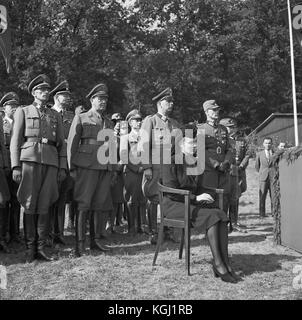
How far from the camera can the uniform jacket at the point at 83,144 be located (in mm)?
6262

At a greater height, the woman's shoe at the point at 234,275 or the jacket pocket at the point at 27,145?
the jacket pocket at the point at 27,145

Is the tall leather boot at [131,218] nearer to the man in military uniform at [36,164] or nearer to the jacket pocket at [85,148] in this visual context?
the jacket pocket at [85,148]

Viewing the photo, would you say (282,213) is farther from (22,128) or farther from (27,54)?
(27,54)

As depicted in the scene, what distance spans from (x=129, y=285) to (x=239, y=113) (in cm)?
3024

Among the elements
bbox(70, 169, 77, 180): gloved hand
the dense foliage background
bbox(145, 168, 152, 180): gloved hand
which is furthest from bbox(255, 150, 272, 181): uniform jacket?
the dense foliage background

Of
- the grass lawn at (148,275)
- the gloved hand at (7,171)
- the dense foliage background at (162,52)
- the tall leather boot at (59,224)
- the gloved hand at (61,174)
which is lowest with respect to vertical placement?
the grass lawn at (148,275)

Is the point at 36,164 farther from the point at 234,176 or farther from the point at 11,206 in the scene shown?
the point at 234,176

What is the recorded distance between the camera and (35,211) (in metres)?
5.79

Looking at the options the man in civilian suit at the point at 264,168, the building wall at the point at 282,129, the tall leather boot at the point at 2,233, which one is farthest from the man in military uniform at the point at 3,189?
the building wall at the point at 282,129

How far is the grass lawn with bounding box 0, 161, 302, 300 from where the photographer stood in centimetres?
459

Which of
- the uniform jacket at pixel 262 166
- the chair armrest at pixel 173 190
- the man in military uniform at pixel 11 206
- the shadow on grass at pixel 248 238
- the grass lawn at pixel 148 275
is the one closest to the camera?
the grass lawn at pixel 148 275

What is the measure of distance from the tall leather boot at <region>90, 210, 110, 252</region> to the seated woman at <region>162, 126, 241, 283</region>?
1423 millimetres

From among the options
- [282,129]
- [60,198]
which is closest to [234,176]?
[60,198]

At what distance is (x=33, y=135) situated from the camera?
586cm
